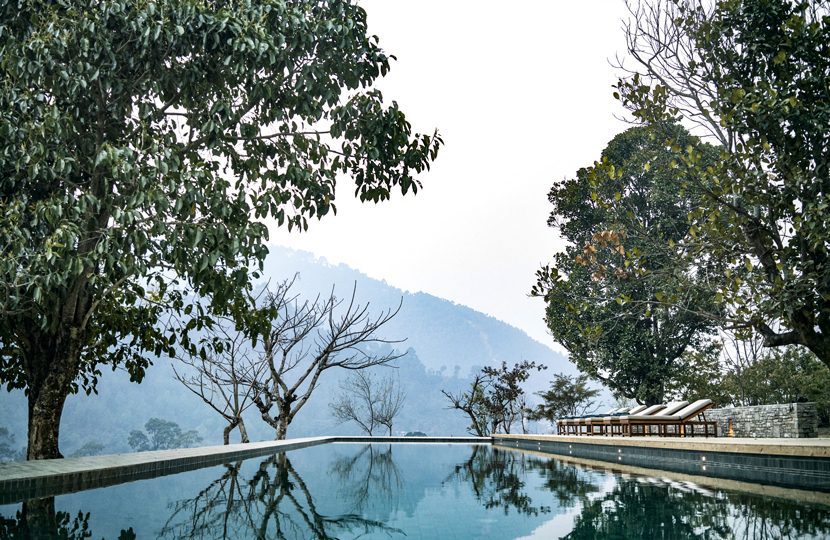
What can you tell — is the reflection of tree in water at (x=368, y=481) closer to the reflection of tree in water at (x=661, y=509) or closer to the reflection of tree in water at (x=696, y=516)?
the reflection of tree in water at (x=661, y=509)

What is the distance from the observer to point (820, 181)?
23.1ft

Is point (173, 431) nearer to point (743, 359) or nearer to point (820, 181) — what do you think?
point (743, 359)

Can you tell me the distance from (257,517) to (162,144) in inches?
139

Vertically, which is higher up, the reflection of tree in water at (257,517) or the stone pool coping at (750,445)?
the stone pool coping at (750,445)

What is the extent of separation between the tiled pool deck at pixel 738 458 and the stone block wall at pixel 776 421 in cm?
329

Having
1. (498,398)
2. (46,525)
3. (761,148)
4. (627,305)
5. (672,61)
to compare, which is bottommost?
(46,525)

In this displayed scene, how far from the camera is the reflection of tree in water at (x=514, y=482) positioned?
591 cm

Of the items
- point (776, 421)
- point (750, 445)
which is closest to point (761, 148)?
point (750, 445)

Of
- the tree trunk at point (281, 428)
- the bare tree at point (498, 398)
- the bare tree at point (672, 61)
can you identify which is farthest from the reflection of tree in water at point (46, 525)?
the bare tree at point (498, 398)

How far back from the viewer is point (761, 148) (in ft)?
24.4

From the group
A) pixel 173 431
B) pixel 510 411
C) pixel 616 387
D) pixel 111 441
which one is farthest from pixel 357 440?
pixel 111 441

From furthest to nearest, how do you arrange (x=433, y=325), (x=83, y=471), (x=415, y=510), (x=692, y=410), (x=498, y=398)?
(x=433, y=325), (x=498, y=398), (x=692, y=410), (x=83, y=471), (x=415, y=510)

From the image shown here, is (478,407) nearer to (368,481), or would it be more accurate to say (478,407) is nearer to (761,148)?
(368,481)

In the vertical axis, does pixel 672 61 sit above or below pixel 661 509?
above
